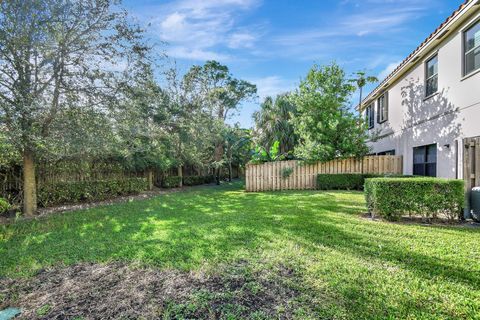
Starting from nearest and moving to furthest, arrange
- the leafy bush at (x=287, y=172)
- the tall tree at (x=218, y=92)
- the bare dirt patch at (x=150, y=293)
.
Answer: the bare dirt patch at (x=150, y=293) < the leafy bush at (x=287, y=172) < the tall tree at (x=218, y=92)

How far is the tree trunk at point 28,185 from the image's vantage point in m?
7.98

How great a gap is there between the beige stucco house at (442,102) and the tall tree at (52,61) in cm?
1062

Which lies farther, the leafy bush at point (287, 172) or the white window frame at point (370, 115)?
the white window frame at point (370, 115)

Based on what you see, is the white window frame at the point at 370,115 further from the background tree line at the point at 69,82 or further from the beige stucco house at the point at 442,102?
the background tree line at the point at 69,82

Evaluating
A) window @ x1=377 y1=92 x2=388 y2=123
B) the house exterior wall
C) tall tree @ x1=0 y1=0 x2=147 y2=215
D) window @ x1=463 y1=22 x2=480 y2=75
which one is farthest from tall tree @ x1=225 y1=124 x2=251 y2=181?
window @ x1=463 y1=22 x2=480 y2=75

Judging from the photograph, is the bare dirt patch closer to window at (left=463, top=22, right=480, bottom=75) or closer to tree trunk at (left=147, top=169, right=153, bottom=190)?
window at (left=463, top=22, right=480, bottom=75)

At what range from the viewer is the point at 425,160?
35.0ft

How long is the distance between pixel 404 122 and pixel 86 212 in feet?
46.5

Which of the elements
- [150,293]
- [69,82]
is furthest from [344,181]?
[69,82]

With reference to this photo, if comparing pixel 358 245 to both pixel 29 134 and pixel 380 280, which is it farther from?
pixel 29 134

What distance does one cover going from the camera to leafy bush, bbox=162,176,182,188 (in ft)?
53.8

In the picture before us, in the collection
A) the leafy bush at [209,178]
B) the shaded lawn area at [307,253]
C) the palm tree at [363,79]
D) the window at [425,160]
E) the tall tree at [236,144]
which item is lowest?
the leafy bush at [209,178]

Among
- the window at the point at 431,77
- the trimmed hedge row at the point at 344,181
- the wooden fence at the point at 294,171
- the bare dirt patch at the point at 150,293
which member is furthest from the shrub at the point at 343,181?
the bare dirt patch at the point at 150,293

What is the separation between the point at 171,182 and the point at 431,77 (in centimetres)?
1484
